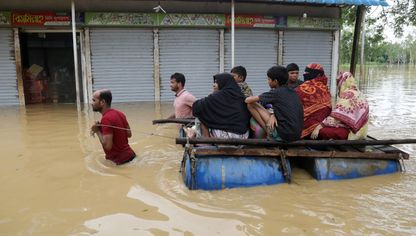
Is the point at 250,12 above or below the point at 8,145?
above

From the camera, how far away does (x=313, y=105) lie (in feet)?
17.1

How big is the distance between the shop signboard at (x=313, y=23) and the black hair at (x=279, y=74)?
28.9 feet

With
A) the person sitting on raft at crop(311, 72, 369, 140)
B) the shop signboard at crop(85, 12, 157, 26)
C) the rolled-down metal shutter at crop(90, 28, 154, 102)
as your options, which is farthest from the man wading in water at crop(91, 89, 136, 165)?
the rolled-down metal shutter at crop(90, 28, 154, 102)

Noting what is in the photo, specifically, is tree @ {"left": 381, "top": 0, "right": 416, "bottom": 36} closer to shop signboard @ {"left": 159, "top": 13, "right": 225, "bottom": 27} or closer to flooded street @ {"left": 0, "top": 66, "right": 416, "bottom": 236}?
shop signboard @ {"left": 159, "top": 13, "right": 225, "bottom": 27}

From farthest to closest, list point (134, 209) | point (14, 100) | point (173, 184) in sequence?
point (14, 100), point (173, 184), point (134, 209)

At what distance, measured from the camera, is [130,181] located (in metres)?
4.84

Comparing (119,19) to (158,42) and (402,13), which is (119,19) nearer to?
(158,42)

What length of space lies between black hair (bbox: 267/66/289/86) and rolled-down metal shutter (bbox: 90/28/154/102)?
8207 millimetres

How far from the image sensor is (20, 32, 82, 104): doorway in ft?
43.2

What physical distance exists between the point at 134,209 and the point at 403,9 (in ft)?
53.2

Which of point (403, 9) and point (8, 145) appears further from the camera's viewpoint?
point (403, 9)

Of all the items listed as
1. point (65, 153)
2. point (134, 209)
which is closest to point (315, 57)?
point (65, 153)

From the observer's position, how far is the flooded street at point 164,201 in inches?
141

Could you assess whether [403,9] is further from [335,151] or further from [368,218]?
[368,218]
